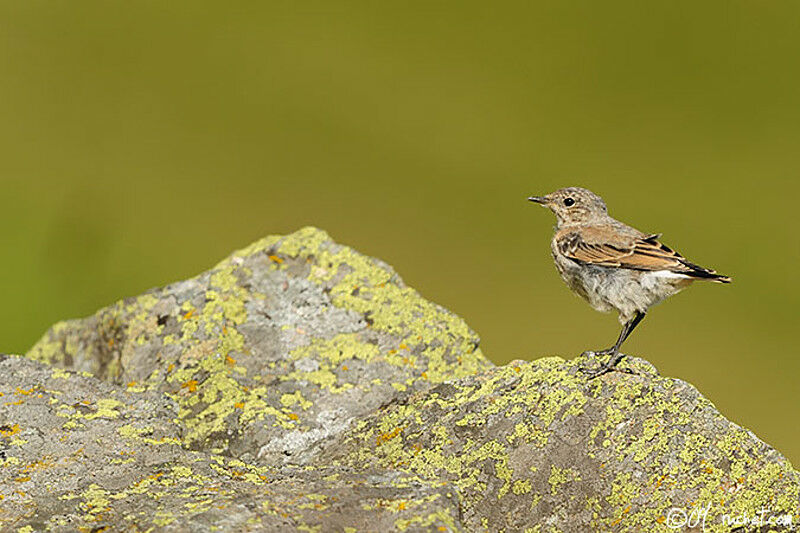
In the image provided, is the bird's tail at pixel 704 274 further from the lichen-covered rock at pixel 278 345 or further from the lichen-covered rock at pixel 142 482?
the lichen-covered rock at pixel 142 482

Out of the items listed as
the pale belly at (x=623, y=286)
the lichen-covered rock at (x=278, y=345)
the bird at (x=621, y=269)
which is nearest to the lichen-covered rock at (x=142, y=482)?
the lichen-covered rock at (x=278, y=345)

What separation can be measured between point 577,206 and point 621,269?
1.10 meters

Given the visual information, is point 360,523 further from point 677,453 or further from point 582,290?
point 582,290

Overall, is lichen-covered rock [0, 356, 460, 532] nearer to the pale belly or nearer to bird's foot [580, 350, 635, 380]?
bird's foot [580, 350, 635, 380]

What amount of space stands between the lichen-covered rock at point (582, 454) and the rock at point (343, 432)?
11mm

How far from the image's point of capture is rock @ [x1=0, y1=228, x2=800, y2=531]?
4621 mm

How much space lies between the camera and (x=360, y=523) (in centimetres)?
430

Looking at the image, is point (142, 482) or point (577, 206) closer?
point (142, 482)

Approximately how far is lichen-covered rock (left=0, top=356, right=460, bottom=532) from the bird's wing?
275 centimetres

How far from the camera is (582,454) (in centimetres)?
511

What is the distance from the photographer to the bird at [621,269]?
652cm

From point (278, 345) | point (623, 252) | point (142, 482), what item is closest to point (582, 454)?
point (623, 252)

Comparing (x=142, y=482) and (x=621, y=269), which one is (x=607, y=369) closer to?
(x=621, y=269)

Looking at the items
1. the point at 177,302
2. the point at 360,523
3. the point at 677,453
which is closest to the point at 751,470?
the point at 677,453
